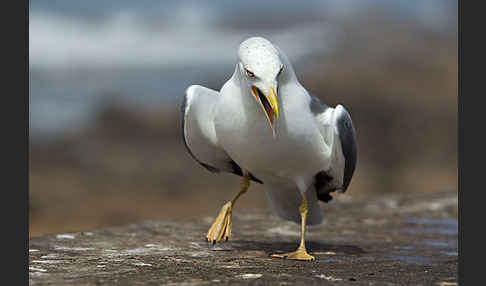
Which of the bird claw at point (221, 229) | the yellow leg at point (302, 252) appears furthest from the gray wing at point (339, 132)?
the bird claw at point (221, 229)

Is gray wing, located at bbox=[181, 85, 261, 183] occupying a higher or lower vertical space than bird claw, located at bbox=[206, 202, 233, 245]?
higher

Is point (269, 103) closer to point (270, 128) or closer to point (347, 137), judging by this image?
point (270, 128)

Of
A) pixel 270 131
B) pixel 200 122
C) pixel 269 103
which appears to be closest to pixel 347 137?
pixel 270 131

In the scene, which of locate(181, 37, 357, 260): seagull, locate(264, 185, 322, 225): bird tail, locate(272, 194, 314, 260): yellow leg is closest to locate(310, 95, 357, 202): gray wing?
locate(181, 37, 357, 260): seagull

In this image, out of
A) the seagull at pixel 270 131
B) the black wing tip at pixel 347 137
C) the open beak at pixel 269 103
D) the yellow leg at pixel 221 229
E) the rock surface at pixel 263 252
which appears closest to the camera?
the rock surface at pixel 263 252

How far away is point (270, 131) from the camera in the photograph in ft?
12.1

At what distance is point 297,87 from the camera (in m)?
3.82

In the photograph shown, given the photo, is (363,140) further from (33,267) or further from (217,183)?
(33,267)

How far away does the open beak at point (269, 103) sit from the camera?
11.4ft

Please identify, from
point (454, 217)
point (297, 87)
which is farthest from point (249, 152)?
point (454, 217)

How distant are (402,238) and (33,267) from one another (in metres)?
2.85

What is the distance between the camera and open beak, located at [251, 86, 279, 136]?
349cm

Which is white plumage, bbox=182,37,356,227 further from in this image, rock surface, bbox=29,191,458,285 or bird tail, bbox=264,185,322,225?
rock surface, bbox=29,191,458,285

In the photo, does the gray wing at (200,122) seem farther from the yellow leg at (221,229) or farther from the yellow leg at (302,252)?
the yellow leg at (302,252)
